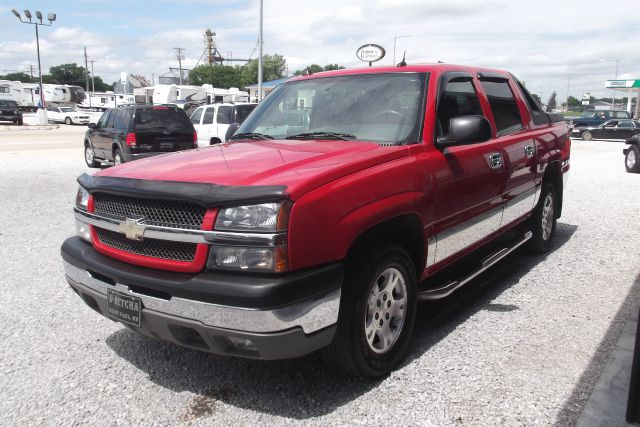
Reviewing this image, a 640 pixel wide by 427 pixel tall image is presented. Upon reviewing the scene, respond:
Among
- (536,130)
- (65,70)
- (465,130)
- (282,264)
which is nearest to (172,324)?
(282,264)

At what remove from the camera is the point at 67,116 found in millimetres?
43188

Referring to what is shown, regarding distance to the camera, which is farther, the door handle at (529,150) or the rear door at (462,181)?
the door handle at (529,150)

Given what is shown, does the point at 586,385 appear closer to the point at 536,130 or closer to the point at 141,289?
the point at 141,289

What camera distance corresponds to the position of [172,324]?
2.68 m

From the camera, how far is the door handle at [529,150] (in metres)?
4.94

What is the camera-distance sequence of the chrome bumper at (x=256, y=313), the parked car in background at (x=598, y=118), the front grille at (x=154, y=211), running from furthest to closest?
1. the parked car in background at (x=598, y=118)
2. the front grille at (x=154, y=211)
3. the chrome bumper at (x=256, y=313)

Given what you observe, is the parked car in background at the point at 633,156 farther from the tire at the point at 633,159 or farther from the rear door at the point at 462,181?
the rear door at the point at 462,181

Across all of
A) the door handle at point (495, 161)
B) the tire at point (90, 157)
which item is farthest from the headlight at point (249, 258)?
the tire at point (90, 157)

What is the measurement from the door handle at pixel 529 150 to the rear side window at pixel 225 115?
11960 mm

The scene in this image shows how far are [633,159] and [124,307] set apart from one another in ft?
49.5

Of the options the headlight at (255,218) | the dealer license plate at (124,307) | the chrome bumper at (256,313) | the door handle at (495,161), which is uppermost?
the door handle at (495,161)

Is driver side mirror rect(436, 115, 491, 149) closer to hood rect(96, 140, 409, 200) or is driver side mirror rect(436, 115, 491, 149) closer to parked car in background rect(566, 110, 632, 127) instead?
hood rect(96, 140, 409, 200)

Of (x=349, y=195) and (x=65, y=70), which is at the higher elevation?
(x=65, y=70)

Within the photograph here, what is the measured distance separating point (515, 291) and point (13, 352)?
12.8 feet
